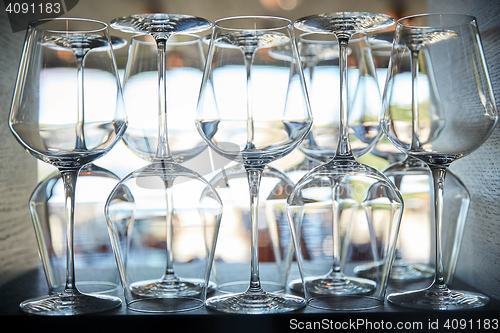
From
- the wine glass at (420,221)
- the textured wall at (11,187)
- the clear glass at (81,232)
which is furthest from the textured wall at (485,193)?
the textured wall at (11,187)

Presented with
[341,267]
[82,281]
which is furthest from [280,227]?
[82,281]

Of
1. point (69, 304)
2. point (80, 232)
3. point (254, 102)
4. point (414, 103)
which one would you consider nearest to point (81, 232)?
point (80, 232)

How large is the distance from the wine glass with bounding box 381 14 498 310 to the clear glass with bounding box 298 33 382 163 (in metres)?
0.14

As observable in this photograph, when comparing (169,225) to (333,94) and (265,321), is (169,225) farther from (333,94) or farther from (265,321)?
(333,94)

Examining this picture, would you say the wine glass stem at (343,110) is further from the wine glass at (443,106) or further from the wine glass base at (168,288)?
the wine glass base at (168,288)

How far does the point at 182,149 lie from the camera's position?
60cm

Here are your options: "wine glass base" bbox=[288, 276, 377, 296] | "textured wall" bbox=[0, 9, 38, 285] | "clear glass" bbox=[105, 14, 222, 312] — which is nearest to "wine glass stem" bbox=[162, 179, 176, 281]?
"clear glass" bbox=[105, 14, 222, 312]

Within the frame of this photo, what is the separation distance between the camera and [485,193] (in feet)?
1.92

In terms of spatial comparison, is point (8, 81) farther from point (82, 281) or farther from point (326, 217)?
point (326, 217)

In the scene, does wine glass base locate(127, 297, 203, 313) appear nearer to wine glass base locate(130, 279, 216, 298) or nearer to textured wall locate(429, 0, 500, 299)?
wine glass base locate(130, 279, 216, 298)

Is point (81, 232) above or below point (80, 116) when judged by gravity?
below

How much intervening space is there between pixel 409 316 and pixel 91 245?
0.31 m

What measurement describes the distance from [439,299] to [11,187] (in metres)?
0.47

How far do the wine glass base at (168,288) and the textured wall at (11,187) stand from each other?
208mm
